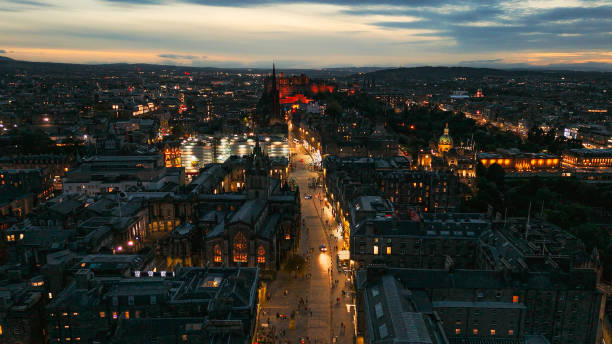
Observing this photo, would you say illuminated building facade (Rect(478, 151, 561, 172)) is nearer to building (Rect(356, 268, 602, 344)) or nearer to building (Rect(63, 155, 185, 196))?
building (Rect(63, 155, 185, 196))

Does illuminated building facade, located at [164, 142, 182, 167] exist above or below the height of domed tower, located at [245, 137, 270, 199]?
below

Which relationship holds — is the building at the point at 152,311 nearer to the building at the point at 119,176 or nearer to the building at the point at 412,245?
the building at the point at 412,245

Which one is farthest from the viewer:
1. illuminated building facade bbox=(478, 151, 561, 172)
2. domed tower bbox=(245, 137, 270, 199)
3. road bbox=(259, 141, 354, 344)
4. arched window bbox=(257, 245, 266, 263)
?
illuminated building facade bbox=(478, 151, 561, 172)

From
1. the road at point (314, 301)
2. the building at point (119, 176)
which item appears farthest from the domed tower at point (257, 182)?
the building at point (119, 176)

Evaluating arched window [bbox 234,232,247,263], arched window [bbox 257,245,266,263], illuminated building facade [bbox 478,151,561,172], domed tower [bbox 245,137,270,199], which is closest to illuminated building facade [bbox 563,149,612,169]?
illuminated building facade [bbox 478,151,561,172]

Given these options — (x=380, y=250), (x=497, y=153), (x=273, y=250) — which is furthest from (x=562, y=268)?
(x=497, y=153)
